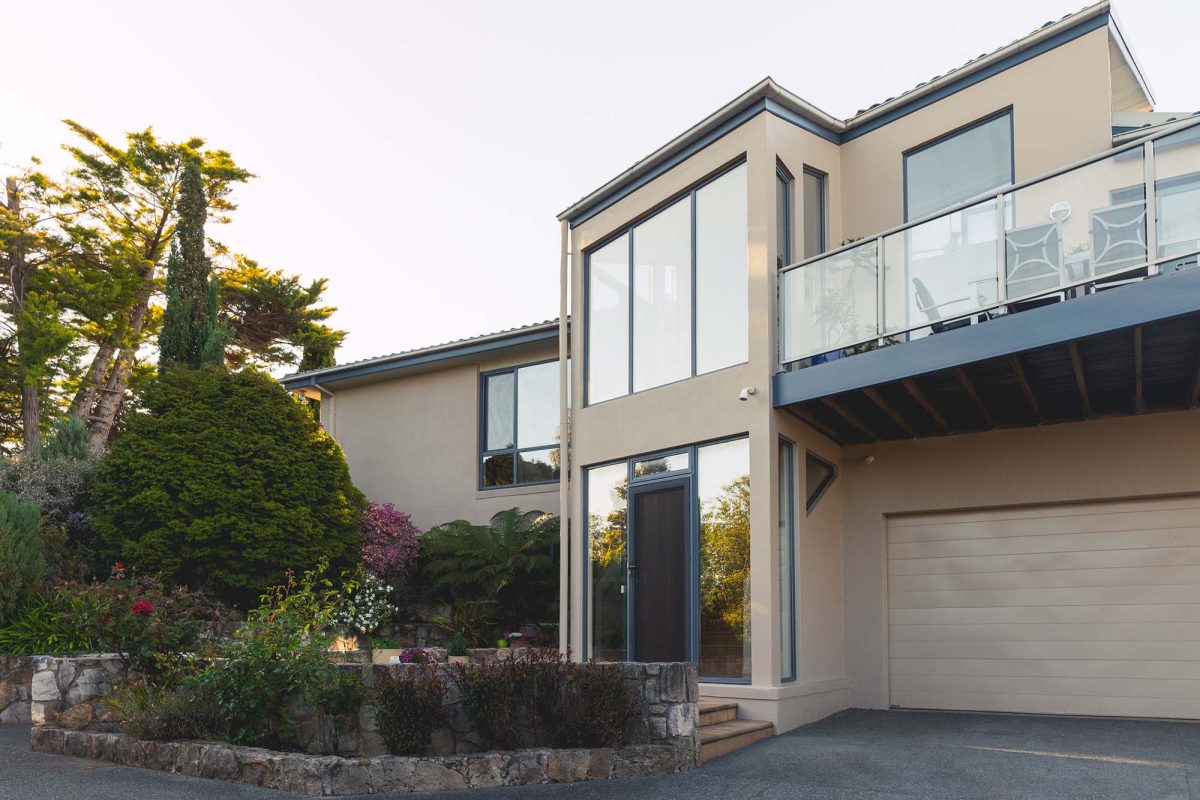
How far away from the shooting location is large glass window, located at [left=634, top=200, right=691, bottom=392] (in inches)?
421

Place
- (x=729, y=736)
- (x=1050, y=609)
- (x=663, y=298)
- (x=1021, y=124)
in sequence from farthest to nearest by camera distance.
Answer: (x=663, y=298) → (x=1021, y=124) → (x=1050, y=609) → (x=729, y=736)

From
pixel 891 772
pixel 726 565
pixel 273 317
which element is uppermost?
pixel 273 317

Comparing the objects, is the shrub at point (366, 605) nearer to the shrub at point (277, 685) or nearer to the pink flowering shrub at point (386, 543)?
the pink flowering shrub at point (386, 543)

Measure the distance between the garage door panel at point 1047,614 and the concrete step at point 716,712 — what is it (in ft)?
7.78

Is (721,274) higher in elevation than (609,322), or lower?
A: higher

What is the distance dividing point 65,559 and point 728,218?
8.36 m

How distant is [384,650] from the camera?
12109 mm

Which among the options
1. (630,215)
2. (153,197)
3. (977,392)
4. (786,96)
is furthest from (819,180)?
(153,197)

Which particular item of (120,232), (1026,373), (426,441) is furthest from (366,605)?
(120,232)

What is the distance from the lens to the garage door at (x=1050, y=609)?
354 inches

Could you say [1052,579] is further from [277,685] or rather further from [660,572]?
[277,685]

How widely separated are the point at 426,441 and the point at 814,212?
755 cm

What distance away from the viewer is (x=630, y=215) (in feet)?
37.7

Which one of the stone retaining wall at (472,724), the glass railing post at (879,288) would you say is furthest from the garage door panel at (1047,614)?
the stone retaining wall at (472,724)
